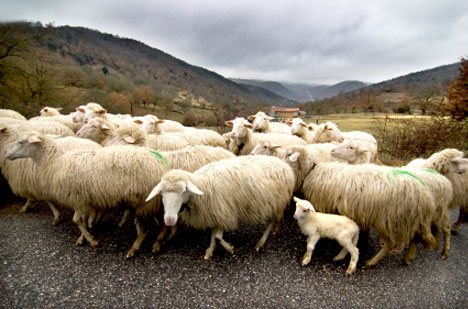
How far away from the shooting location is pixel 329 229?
13.6 feet

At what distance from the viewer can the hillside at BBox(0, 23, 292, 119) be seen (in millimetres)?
15641

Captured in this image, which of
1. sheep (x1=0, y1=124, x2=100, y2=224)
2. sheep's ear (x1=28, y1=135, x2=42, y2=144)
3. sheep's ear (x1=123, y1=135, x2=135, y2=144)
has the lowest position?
sheep (x1=0, y1=124, x2=100, y2=224)

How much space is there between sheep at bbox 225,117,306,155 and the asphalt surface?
2695mm

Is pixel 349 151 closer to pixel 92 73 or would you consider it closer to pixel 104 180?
pixel 104 180

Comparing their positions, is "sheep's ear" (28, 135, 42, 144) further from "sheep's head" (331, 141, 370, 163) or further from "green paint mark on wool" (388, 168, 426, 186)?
"green paint mark on wool" (388, 168, 426, 186)

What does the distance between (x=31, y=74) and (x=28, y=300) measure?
1685 cm

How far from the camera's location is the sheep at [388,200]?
4.08 meters

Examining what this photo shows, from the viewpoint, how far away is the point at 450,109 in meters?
14.6

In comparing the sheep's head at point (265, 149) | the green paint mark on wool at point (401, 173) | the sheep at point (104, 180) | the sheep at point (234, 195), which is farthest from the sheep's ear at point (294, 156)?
the sheep at point (104, 180)

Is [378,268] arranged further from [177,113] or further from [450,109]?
[177,113]

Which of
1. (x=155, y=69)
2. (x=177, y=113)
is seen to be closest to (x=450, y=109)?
(x=177, y=113)

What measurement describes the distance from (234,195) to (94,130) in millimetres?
4216

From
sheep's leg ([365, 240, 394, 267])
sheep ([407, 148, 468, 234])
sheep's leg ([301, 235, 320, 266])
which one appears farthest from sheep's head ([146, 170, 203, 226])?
sheep ([407, 148, 468, 234])

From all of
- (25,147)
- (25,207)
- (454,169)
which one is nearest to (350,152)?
(454,169)
